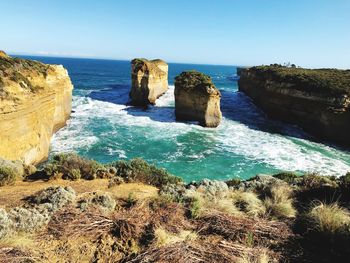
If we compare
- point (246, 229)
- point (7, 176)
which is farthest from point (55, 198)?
point (246, 229)

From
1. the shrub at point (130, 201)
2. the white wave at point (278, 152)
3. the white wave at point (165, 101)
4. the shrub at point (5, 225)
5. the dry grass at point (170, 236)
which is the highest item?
the shrub at point (5, 225)

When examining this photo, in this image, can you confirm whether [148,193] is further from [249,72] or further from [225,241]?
[249,72]

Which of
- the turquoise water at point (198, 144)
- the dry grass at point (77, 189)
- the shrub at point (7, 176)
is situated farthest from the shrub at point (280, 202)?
the turquoise water at point (198, 144)

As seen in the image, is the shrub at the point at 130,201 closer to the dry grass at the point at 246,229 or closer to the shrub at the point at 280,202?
the dry grass at the point at 246,229

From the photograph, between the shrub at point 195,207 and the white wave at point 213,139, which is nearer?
the shrub at point 195,207

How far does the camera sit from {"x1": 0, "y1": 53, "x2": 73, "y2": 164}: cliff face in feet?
44.3

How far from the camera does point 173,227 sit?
5750 millimetres

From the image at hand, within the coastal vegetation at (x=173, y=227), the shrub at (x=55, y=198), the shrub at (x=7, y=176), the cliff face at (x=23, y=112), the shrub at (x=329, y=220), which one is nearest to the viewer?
the coastal vegetation at (x=173, y=227)

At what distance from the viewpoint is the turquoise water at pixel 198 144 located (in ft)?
65.5

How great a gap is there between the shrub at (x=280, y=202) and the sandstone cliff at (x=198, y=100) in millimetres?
20419

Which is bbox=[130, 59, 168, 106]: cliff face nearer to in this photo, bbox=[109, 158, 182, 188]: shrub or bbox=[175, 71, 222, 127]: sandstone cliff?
bbox=[175, 71, 222, 127]: sandstone cliff

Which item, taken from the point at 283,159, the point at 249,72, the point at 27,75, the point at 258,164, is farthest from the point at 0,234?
the point at 249,72

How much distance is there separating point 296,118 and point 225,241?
29401 mm

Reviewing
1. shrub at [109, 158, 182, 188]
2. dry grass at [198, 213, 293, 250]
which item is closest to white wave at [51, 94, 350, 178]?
shrub at [109, 158, 182, 188]
